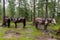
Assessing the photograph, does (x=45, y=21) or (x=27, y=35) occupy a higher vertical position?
(x=45, y=21)

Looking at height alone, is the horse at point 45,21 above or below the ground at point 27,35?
above

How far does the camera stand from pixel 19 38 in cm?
1522

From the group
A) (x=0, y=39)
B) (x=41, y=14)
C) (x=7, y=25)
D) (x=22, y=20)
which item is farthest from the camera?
(x=41, y=14)

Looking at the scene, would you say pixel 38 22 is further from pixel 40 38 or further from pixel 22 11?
pixel 22 11

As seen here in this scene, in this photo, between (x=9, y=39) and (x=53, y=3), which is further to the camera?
A: (x=53, y=3)

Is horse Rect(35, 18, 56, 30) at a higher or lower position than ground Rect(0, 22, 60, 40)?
higher

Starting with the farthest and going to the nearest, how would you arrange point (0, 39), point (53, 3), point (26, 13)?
point (26, 13)
point (53, 3)
point (0, 39)

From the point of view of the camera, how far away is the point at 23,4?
3544 centimetres

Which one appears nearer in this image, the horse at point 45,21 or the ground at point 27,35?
the ground at point 27,35

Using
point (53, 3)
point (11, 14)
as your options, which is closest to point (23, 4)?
point (11, 14)

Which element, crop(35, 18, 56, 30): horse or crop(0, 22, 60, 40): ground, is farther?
crop(35, 18, 56, 30): horse

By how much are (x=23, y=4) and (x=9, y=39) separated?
70.0 ft

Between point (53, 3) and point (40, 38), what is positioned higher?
point (53, 3)

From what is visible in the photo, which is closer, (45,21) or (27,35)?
(27,35)
